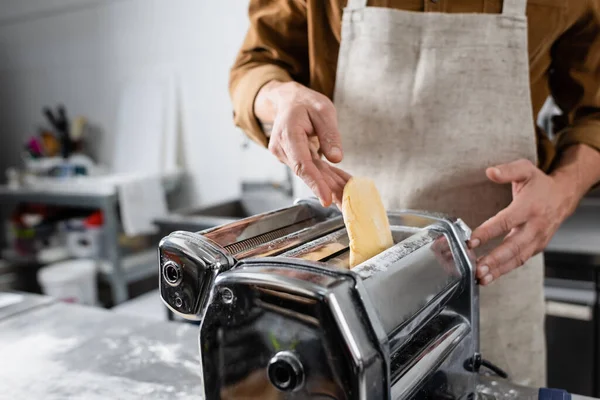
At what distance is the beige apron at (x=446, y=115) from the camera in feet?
3.00

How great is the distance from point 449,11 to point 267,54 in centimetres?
34

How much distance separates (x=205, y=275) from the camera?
1.84 ft

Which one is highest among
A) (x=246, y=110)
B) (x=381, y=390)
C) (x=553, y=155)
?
(x=246, y=110)

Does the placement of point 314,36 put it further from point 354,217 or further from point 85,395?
point 85,395

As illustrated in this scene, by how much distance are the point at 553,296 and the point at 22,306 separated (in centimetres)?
137

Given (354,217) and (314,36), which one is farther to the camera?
(314,36)

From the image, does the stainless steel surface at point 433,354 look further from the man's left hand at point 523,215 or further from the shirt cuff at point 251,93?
the shirt cuff at point 251,93

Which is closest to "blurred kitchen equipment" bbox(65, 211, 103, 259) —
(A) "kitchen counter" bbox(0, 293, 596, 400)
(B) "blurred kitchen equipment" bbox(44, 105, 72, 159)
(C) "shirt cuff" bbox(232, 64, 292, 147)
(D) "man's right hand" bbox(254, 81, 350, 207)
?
(B) "blurred kitchen equipment" bbox(44, 105, 72, 159)

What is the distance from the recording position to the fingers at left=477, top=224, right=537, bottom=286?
2.36 ft

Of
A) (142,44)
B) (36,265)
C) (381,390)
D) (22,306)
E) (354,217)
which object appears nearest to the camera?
(381,390)

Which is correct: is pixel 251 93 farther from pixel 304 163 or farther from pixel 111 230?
pixel 111 230

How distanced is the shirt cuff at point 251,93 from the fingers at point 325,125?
212 millimetres

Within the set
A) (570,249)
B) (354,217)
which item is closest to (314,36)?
(354,217)

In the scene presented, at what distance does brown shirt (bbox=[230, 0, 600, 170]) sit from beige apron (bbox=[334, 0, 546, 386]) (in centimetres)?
3
